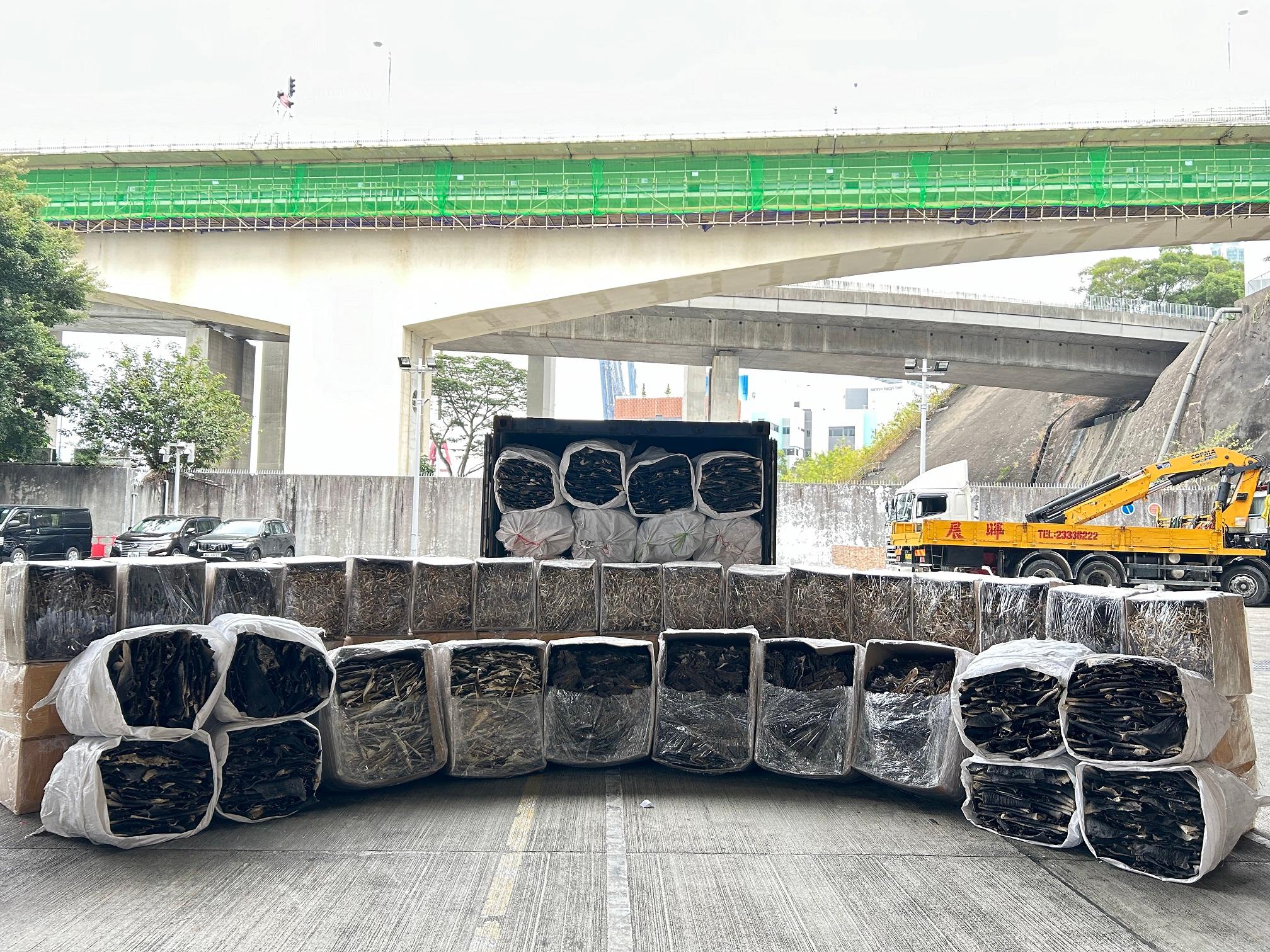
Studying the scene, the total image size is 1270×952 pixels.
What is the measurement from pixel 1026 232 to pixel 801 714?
993 inches

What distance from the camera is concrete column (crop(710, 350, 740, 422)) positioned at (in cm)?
4159

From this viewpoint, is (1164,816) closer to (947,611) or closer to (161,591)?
(947,611)

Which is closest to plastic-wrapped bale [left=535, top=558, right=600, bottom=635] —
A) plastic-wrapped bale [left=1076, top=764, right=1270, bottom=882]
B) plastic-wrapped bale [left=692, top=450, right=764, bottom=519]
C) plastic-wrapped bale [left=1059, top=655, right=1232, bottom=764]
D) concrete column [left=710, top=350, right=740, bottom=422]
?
plastic-wrapped bale [left=692, top=450, right=764, bottom=519]

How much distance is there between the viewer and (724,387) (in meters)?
41.8

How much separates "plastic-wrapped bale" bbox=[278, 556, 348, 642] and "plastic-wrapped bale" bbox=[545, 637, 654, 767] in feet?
5.53

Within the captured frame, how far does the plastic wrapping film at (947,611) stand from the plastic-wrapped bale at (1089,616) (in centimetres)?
58

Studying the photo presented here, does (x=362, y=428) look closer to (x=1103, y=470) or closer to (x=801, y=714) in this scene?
(x=801, y=714)

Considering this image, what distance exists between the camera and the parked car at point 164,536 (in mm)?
24109

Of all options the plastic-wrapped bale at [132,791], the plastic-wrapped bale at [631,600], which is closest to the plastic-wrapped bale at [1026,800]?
the plastic-wrapped bale at [631,600]

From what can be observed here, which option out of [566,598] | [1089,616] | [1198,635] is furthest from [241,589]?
[1198,635]

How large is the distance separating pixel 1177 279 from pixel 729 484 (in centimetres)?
7138

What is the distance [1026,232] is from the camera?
28.3 m

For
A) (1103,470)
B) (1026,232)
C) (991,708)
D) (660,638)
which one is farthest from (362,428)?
(1103,470)

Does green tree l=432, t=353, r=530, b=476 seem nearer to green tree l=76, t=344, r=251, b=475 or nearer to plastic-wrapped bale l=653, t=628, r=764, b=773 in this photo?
green tree l=76, t=344, r=251, b=475
